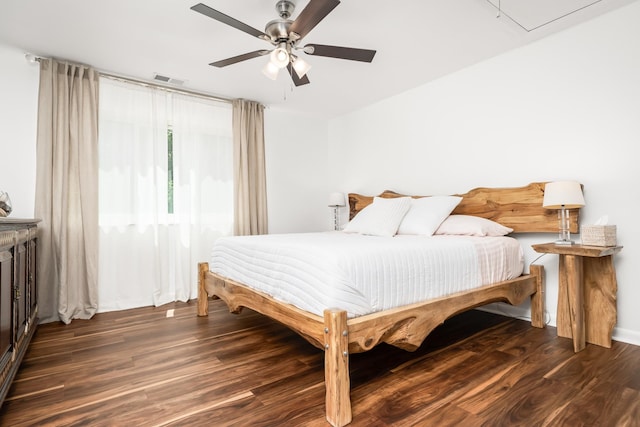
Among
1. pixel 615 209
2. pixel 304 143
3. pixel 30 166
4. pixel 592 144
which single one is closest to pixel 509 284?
pixel 615 209

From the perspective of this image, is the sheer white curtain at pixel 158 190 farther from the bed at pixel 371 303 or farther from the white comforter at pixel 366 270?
the white comforter at pixel 366 270

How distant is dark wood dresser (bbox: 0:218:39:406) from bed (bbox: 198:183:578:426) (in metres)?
1.20

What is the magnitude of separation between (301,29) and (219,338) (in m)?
2.18

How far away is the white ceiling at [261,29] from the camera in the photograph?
232 cm

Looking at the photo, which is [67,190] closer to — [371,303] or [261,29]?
[261,29]

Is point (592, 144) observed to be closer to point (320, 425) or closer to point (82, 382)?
point (320, 425)

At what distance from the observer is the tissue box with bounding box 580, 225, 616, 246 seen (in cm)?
224

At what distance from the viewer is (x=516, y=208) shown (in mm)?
2928

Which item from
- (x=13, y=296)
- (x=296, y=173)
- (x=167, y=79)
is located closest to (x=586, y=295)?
(x=296, y=173)

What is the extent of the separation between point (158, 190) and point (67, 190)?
0.80 m

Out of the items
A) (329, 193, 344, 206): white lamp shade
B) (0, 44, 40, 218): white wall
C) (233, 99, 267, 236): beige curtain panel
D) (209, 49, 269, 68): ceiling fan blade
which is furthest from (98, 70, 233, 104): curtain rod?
(329, 193, 344, 206): white lamp shade

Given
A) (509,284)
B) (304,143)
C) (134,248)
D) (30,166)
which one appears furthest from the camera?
(304,143)

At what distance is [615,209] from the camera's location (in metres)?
2.43

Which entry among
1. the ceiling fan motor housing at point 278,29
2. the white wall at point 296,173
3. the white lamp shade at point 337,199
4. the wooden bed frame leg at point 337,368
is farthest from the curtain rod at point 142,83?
the wooden bed frame leg at point 337,368
